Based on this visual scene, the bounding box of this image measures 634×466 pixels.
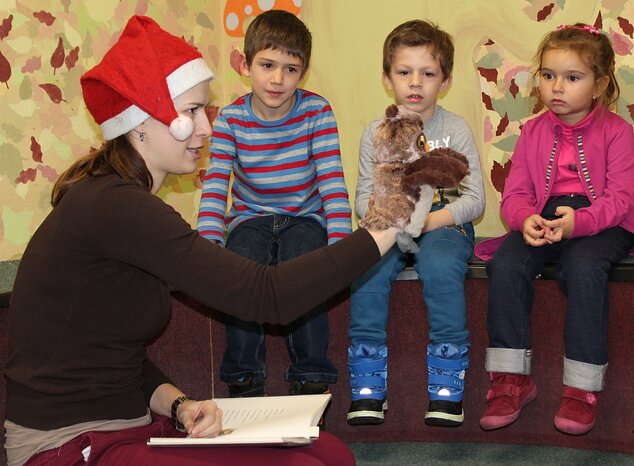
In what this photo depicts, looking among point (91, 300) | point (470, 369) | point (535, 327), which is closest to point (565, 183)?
point (535, 327)

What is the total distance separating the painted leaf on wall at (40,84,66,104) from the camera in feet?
8.09

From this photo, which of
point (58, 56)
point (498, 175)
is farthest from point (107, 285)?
point (498, 175)

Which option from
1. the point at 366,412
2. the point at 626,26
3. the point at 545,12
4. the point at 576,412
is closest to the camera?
the point at 576,412

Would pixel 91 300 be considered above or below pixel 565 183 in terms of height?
below

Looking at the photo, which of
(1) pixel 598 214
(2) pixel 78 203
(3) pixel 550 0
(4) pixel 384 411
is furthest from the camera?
(3) pixel 550 0

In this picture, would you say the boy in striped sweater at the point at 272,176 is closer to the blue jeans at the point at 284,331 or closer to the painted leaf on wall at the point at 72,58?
the blue jeans at the point at 284,331

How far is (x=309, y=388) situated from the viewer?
2.23 m

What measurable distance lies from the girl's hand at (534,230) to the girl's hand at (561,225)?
0.02m

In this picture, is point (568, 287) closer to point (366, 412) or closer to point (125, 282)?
point (366, 412)

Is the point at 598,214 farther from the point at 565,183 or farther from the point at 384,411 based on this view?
the point at 384,411

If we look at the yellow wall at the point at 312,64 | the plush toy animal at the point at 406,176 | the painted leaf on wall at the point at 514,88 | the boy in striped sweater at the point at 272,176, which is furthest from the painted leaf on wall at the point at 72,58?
the painted leaf on wall at the point at 514,88

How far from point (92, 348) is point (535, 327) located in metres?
1.27

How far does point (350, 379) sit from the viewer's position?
2.31 meters

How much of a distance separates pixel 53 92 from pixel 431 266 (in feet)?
4.01
